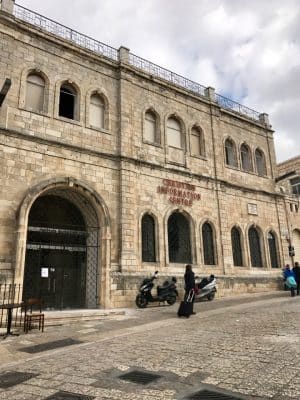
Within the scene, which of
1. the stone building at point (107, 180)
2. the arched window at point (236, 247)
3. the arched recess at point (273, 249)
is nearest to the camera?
the stone building at point (107, 180)

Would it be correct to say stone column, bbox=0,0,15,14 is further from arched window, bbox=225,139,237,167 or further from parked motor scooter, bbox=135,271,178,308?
arched window, bbox=225,139,237,167

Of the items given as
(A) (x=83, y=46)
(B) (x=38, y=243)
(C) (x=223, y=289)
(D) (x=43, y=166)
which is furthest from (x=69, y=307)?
(A) (x=83, y=46)

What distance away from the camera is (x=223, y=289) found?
15.5 m

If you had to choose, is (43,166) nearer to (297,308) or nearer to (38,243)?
(38,243)

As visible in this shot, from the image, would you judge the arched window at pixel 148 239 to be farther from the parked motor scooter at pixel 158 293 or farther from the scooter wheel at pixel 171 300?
the scooter wheel at pixel 171 300

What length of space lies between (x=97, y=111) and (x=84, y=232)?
17.0 feet

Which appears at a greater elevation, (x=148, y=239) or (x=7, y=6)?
(x=7, y=6)

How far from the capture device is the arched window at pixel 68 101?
1373cm

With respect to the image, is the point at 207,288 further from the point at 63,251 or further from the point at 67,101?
the point at 67,101

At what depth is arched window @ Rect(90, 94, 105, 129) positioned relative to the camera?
46.9 ft

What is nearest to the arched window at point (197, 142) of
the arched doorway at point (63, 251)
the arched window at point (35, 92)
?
the arched doorway at point (63, 251)

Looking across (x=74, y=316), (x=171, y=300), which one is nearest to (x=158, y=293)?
(x=171, y=300)

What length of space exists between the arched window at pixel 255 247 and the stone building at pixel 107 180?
0.05 metres

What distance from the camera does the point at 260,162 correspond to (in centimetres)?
2059
